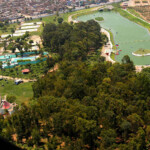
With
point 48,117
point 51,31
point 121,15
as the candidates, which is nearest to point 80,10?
point 121,15

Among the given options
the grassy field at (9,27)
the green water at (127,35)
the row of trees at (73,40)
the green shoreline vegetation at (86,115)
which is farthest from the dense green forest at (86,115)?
the grassy field at (9,27)

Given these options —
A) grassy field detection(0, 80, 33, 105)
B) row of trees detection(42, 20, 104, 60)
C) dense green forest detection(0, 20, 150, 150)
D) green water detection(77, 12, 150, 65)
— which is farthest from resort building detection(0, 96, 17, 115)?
green water detection(77, 12, 150, 65)

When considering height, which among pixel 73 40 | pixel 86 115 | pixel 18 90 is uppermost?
pixel 73 40

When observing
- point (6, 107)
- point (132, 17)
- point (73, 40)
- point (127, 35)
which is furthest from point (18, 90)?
point (132, 17)

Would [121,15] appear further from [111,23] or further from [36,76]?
[36,76]

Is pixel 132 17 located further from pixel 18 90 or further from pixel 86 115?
pixel 86 115

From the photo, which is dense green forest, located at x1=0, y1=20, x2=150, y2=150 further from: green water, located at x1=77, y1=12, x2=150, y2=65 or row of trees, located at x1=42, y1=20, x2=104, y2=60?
green water, located at x1=77, y1=12, x2=150, y2=65
